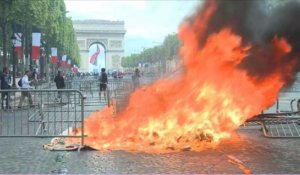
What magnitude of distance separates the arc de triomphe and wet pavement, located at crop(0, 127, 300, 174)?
353 ft

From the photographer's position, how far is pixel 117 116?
34.9ft

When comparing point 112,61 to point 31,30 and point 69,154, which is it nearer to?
point 31,30

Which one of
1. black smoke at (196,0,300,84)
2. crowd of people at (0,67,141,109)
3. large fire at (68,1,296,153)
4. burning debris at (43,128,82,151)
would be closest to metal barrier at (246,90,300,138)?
black smoke at (196,0,300,84)

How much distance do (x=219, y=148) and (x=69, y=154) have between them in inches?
110

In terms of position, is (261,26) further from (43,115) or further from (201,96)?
(43,115)

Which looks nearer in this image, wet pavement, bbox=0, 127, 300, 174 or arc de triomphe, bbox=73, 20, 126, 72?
wet pavement, bbox=0, 127, 300, 174

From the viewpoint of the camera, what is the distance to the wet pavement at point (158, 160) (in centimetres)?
801

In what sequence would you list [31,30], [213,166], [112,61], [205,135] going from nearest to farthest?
[213,166], [205,135], [31,30], [112,61]

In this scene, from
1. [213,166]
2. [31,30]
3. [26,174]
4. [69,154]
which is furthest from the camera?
[31,30]

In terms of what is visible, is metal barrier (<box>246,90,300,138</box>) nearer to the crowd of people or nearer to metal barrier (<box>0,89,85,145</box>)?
the crowd of people

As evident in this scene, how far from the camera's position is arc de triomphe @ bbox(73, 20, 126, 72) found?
398 feet

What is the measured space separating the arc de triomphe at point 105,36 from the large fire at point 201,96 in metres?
107

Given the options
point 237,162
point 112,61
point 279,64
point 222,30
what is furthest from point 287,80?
point 112,61

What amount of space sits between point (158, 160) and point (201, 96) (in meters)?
1.71
